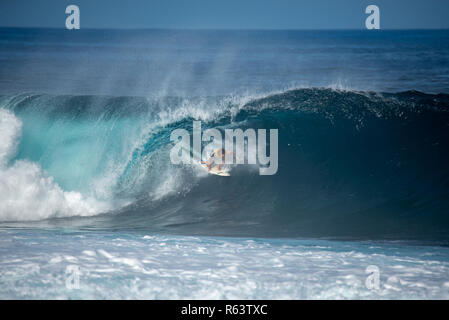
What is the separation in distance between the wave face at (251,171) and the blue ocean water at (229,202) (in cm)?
3

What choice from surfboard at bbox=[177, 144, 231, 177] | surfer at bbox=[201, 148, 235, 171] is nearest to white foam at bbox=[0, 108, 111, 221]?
surfboard at bbox=[177, 144, 231, 177]

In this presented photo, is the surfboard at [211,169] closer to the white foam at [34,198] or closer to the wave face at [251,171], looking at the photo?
the wave face at [251,171]

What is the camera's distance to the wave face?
20.8 feet

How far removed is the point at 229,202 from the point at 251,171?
0.82 m

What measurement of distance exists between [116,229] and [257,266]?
7.88 ft

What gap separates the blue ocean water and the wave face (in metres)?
0.03

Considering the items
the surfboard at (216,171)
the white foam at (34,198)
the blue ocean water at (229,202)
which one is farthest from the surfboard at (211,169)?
the white foam at (34,198)

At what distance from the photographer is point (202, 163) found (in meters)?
7.83

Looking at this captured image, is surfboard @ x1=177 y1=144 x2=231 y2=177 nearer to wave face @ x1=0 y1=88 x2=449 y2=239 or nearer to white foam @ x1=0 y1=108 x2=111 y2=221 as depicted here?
wave face @ x1=0 y1=88 x2=449 y2=239

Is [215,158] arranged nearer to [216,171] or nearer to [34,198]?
[216,171]

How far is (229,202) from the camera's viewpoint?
23.2 feet

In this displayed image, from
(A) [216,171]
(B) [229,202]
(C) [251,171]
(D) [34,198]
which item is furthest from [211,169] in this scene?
(D) [34,198]

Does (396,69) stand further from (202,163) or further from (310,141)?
(202,163)
